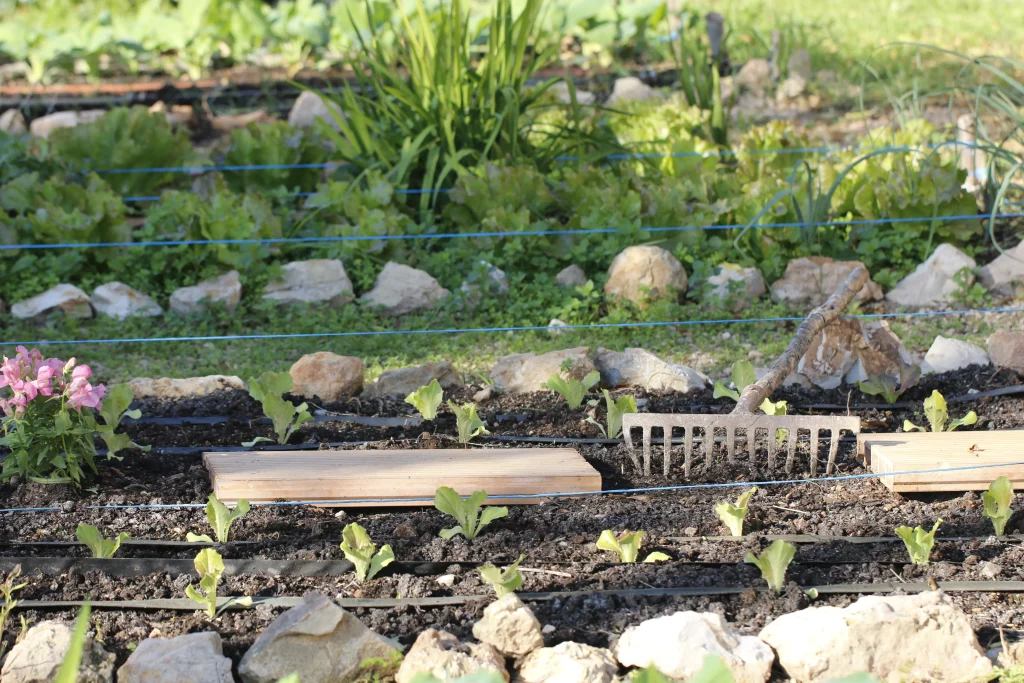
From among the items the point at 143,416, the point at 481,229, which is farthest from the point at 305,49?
the point at 143,416

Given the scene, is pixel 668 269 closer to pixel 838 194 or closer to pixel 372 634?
pixel 838 194

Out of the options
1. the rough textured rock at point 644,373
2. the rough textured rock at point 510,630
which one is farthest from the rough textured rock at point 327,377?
the rough textured rock at point 510,630

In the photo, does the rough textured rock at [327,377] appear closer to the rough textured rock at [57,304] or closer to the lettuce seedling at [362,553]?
the lettuce seedling at [362,553]

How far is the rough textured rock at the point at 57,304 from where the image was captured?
4977 mm

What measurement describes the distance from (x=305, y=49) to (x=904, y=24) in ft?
15.8

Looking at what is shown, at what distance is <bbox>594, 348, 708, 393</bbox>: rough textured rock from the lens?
12.9 ft

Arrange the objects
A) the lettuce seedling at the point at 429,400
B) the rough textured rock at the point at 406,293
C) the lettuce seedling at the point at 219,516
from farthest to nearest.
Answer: the rough textured rock at the point at 406,293
the lettuce seedling at the point at 429,400
the lettuce seedling at the point at 219,516

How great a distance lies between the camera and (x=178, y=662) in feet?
7.56

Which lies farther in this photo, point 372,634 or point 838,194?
point 838,194

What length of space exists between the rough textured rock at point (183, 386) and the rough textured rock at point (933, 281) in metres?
2.78

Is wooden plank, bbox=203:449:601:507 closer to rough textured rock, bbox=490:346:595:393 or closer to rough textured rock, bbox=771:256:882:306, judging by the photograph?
rough textured rock, bbox=490:346:595:393

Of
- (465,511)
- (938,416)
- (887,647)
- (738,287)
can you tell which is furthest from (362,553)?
(738,287)

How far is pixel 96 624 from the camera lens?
2539 millimetres

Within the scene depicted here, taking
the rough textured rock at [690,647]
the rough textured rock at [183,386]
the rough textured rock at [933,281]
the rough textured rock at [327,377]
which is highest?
the rough textured rock at [690,647]
